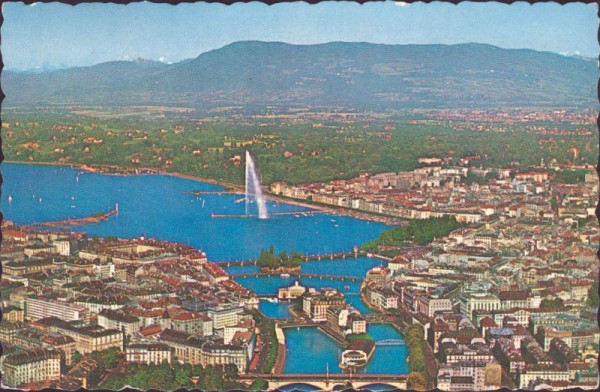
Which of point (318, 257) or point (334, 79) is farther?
point (334, 79)

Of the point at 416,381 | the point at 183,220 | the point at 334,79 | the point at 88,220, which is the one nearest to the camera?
the point at 416,381

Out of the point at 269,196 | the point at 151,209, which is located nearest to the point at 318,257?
the point at 269,196

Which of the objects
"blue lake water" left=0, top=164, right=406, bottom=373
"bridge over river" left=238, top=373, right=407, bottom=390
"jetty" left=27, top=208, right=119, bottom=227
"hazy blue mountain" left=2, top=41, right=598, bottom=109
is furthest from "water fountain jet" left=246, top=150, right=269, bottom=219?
"bridge over river" left=238, top=373, right=407, bottom=390

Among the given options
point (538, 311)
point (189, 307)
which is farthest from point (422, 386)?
point (189, 307)

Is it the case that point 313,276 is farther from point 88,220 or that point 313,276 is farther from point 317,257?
point 88,220

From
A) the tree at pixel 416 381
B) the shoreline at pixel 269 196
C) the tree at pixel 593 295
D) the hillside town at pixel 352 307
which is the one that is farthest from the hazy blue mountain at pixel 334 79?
the tree at pixel 416 381

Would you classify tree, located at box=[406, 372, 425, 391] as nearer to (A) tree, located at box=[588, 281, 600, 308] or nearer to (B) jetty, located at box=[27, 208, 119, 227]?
(A) tree, located at box=[588, 281, 600, 308]

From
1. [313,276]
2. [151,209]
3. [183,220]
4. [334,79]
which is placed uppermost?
[334,79]
